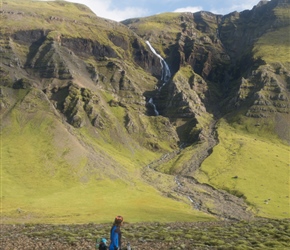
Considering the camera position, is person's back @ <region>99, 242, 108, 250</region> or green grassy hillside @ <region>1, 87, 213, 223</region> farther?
green grassy hillside @ <region>1, 87, 213, 223</region>

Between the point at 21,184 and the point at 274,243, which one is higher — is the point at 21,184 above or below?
below

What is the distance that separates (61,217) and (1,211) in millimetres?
23040

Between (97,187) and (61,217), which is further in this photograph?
(97,187)

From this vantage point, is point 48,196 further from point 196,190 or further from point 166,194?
point 196,190

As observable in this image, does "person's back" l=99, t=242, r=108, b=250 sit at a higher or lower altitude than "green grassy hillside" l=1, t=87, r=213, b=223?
higher

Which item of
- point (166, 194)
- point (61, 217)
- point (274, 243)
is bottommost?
point (166, 194)

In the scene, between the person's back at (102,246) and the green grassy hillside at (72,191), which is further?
the green grassy hillside at (72,191)

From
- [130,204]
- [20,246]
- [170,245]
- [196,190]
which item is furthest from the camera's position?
[196,190]

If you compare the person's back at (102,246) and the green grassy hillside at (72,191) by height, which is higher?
the person's back at (102,246)

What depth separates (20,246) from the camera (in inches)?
1484

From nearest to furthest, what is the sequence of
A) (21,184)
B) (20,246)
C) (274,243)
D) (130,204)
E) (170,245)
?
(20,246) → (170,245) → (274,243) → (130,204) → (21,184)

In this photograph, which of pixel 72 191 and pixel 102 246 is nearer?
pixel 102 246

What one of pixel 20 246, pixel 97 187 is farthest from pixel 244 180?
pixel 20 246

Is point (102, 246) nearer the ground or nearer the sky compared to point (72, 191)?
nearer the sky
